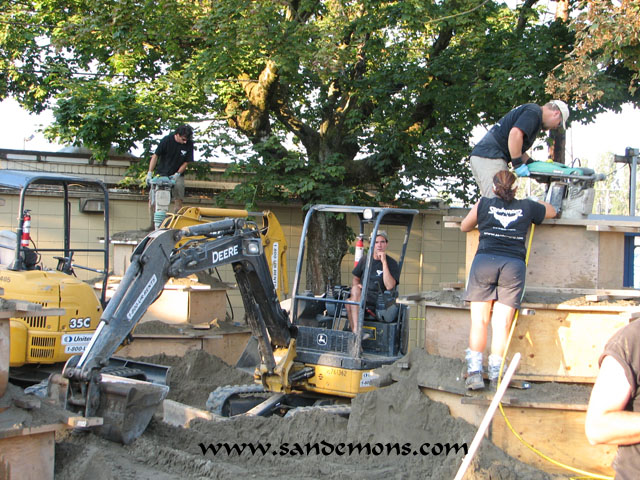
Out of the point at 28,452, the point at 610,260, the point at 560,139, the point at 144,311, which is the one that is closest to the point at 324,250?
the point at 560,139

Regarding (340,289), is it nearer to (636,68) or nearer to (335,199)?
(335,199)

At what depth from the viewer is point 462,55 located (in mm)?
11586

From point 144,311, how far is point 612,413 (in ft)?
15.3

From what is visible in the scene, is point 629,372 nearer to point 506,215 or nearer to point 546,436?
point 546,436

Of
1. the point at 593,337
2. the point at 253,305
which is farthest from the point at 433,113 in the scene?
the point at 593,337

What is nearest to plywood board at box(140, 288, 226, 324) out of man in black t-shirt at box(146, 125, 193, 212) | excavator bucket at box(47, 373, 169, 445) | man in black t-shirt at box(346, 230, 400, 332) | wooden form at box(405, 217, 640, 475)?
man in black t-shirt at box(146, 125, 193, 212)

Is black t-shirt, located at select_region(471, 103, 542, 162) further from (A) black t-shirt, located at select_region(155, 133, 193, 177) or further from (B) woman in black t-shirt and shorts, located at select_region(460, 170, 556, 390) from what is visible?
(A) black t-shirt, located at select_region(155, 133, 193, 177)

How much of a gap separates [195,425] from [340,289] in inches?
101

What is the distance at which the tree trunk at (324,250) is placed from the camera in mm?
12297

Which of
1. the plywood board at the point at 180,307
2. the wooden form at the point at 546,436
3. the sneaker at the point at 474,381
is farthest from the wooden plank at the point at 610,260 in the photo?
the plywood board at the point at 180,307

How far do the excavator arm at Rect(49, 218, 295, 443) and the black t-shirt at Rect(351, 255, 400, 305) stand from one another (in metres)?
1.11

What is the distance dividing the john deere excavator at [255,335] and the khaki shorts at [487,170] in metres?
1.46

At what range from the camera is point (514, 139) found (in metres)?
6.33

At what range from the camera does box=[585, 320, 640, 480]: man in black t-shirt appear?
8.34ft
